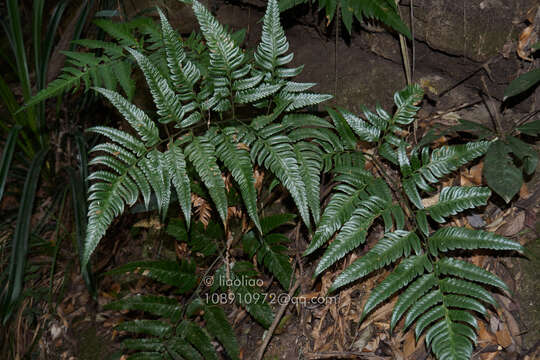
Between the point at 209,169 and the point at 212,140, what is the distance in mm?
152

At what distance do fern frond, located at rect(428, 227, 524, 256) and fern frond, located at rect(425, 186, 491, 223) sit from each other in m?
0.06

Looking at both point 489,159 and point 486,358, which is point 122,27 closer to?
point 489,159

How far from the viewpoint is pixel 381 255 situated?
5.13 ft

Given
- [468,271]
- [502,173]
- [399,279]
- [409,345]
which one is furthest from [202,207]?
[502,173]

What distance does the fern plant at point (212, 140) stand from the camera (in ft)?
5.07

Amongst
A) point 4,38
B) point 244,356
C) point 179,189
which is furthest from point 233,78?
point 4,38

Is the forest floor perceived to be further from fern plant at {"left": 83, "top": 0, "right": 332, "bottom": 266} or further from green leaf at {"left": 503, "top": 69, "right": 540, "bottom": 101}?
fern plant at {"left": 83, "top": 0, "right": 332, "bottom": 266}

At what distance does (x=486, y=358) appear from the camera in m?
1.60

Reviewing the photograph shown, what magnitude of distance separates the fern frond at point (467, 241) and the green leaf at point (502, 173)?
16 cm

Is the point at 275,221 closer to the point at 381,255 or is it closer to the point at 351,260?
the point at 351,260

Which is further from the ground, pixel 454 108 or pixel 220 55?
pixel 454 108

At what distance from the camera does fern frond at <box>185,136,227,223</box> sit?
1.54 meters

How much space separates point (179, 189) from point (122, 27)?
1027 mm

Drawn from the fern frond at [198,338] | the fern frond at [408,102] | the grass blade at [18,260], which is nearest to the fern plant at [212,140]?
the fern frond at [408,102]
